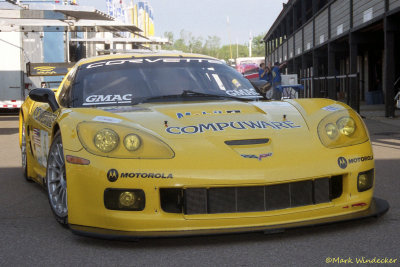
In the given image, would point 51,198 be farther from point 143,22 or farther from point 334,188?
point 143,22

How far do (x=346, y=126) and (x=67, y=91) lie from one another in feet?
7.67

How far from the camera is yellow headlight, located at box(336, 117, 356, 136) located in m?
4.29

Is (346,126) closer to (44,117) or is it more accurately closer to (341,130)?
(341,130)

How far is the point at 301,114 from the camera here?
451 centimetres

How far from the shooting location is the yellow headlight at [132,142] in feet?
12.9

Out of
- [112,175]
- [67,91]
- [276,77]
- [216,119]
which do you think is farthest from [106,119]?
[276,77]

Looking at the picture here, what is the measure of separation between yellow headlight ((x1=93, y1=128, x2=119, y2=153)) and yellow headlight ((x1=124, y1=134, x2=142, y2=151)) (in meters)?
0.06

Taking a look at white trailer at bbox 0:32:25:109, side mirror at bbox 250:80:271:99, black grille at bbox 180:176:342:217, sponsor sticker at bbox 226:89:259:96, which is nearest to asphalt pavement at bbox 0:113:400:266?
black grille at bbox 180:176:342:217

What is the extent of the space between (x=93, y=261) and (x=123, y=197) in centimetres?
45

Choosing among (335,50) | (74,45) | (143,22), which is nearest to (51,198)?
(74,45)

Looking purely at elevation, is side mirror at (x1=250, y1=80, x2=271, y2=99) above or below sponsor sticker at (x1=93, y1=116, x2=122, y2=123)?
above

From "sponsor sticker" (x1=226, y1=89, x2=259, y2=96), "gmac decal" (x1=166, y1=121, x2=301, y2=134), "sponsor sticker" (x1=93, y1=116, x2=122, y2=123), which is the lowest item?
"gmac decal" (x1=166, y1=121, x2=301, y2=134)

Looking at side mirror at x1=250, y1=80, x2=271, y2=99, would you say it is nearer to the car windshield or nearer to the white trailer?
the car windshield

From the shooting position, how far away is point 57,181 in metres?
4.65
